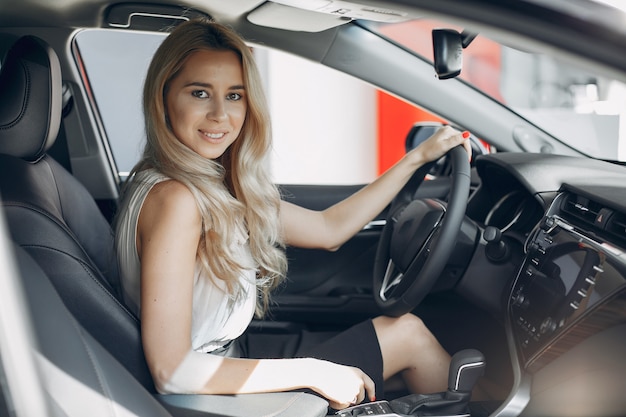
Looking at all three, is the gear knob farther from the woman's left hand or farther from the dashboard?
the woman's left hand

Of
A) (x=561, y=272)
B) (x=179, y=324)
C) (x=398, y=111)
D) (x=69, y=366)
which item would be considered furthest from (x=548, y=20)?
(x=398, y=111)

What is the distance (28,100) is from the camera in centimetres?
157

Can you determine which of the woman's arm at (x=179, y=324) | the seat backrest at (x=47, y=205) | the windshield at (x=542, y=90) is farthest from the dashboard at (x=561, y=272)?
the seat backrest at (x=47, y=205)

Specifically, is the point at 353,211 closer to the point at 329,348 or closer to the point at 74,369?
the point at 329,348

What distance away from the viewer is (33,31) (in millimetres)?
2383

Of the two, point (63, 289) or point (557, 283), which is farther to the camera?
point (557, 283)

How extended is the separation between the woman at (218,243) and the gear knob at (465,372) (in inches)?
7.4

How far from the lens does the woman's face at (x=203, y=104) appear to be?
1.70 meters

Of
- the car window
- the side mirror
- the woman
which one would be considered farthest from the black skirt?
the car window

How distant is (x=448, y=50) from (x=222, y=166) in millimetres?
666

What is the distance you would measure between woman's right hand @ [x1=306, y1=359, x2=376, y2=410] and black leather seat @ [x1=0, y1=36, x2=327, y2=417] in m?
0.10

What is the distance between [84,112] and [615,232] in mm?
1812

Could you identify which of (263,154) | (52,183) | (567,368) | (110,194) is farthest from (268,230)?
(110,194)

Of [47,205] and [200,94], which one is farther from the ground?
[200,94]
